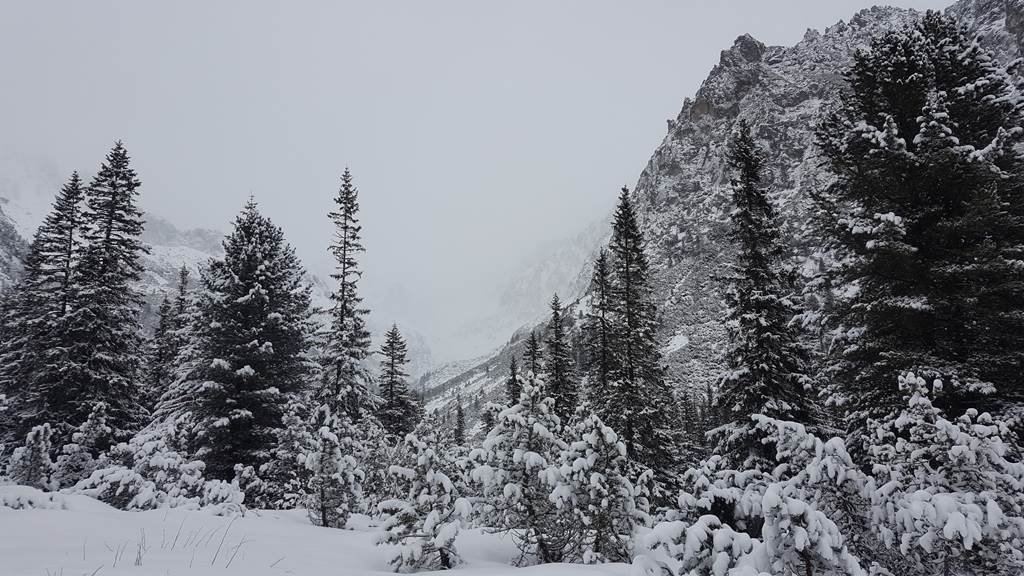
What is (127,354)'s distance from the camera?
20.5 m

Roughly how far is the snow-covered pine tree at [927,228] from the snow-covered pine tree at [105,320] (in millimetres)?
25315

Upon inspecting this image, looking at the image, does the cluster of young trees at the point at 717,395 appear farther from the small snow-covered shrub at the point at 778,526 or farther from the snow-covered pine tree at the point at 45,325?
the snow-covered pine tree at the point at 45,325

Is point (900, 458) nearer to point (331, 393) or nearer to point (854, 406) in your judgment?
point (854, 406)

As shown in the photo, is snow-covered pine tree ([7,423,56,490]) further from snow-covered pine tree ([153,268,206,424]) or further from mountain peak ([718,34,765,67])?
mountain peak ([718,34,765,67])

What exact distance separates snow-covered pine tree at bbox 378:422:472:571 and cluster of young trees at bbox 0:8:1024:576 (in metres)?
0.04

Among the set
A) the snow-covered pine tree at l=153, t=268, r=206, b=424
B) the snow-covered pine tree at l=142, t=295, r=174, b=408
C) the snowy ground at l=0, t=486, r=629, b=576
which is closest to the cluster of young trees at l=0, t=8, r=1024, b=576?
the snow-covered pine tree at l=153, t=268, r=206, b=424

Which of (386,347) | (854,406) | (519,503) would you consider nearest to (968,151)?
(854,406)

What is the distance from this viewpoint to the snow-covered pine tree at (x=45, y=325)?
18.8 metres

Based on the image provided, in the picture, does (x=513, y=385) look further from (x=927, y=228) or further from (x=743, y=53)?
(x=743, y=53)

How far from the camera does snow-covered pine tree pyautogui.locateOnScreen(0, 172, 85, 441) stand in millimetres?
18781

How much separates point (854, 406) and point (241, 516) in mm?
13898

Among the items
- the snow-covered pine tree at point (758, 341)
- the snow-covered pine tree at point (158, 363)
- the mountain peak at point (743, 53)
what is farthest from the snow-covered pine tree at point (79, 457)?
the mountain peak at point (743, 53)

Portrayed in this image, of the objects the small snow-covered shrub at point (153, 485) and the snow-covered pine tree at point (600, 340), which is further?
the snow-covered pine tree at point (600, 340)

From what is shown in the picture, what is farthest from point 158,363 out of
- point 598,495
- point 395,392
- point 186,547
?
point 598,495
